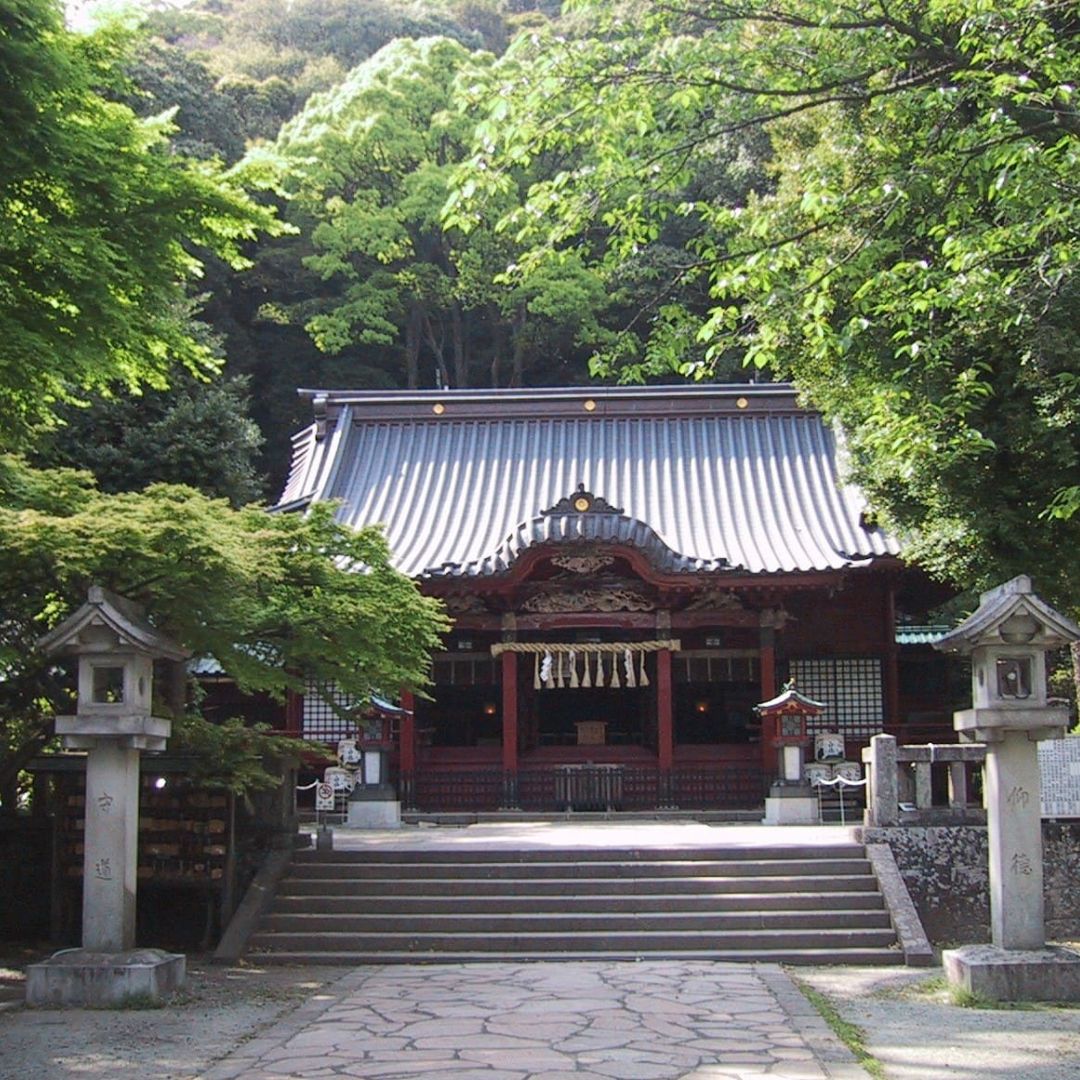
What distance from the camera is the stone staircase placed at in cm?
1164

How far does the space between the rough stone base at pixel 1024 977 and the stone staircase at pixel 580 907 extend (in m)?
1.90

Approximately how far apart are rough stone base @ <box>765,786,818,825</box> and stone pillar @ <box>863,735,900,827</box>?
18.6 ft

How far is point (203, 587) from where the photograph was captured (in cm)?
1082

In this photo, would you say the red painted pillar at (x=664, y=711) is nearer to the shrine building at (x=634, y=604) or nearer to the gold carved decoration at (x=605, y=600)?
the shrine building at (x=634, y=604)

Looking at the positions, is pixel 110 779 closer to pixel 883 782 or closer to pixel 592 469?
pixel 883 782

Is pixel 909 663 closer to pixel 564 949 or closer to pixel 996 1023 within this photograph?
pixel 564 949

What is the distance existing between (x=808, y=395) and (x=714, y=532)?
20.3 feet

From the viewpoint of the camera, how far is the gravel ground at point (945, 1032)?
7.39 metres

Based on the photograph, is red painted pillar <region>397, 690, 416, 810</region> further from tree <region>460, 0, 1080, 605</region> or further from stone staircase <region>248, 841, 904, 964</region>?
tree <region>460, 0, 1080, 605</region>

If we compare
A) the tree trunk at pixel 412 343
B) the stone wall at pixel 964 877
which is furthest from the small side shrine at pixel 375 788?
the tree trunk at pixel 412 343

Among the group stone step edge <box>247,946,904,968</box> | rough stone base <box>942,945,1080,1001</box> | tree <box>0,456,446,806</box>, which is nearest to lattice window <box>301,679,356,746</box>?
tree <box>0,456,446,806</box>

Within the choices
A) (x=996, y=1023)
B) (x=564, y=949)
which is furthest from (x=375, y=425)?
(x=996, y=1023)

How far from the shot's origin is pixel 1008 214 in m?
10.8

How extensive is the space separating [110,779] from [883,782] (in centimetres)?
742
